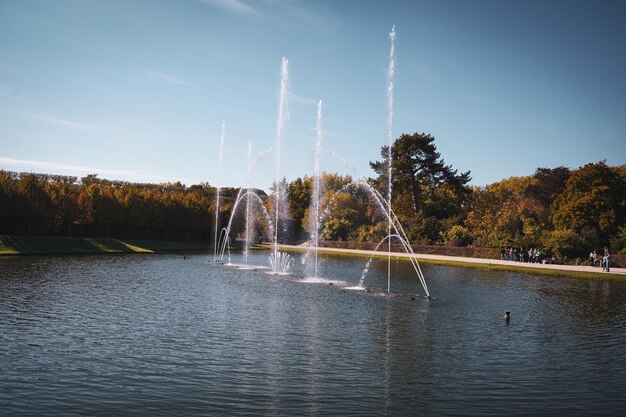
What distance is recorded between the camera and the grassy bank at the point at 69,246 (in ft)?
192

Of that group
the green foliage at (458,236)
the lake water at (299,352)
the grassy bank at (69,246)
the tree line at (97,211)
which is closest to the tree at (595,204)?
the green foliage at (458,236)

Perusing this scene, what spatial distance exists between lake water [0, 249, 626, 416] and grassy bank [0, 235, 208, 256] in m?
27.9

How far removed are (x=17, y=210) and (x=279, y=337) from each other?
60.3 m

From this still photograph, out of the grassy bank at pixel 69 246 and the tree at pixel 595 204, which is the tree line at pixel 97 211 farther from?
the tree at pixel 595 204

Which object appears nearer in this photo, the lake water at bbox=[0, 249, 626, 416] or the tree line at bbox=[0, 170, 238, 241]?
the lake water at bbox=[0, 249, 626, 416]

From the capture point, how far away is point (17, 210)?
67.1 m

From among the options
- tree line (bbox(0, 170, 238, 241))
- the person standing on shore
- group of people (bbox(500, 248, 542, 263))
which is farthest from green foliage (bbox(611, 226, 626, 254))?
tree line (bbox(0, 170, 238, 241))

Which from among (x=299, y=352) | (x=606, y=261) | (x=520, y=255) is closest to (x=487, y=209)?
(x=520, y=255)

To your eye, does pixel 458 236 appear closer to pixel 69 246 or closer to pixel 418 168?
pixel 418 168

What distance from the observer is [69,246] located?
6544cm

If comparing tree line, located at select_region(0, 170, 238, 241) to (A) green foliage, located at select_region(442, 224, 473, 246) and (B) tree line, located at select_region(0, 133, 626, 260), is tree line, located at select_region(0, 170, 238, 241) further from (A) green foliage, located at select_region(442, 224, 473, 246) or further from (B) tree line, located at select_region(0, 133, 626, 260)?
(A) green foliage, located at select_region(442, 224, 473, 246)

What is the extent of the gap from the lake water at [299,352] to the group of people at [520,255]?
29.5m

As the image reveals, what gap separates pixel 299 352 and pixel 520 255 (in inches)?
2021

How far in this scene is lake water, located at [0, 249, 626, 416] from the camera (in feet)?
44.0
